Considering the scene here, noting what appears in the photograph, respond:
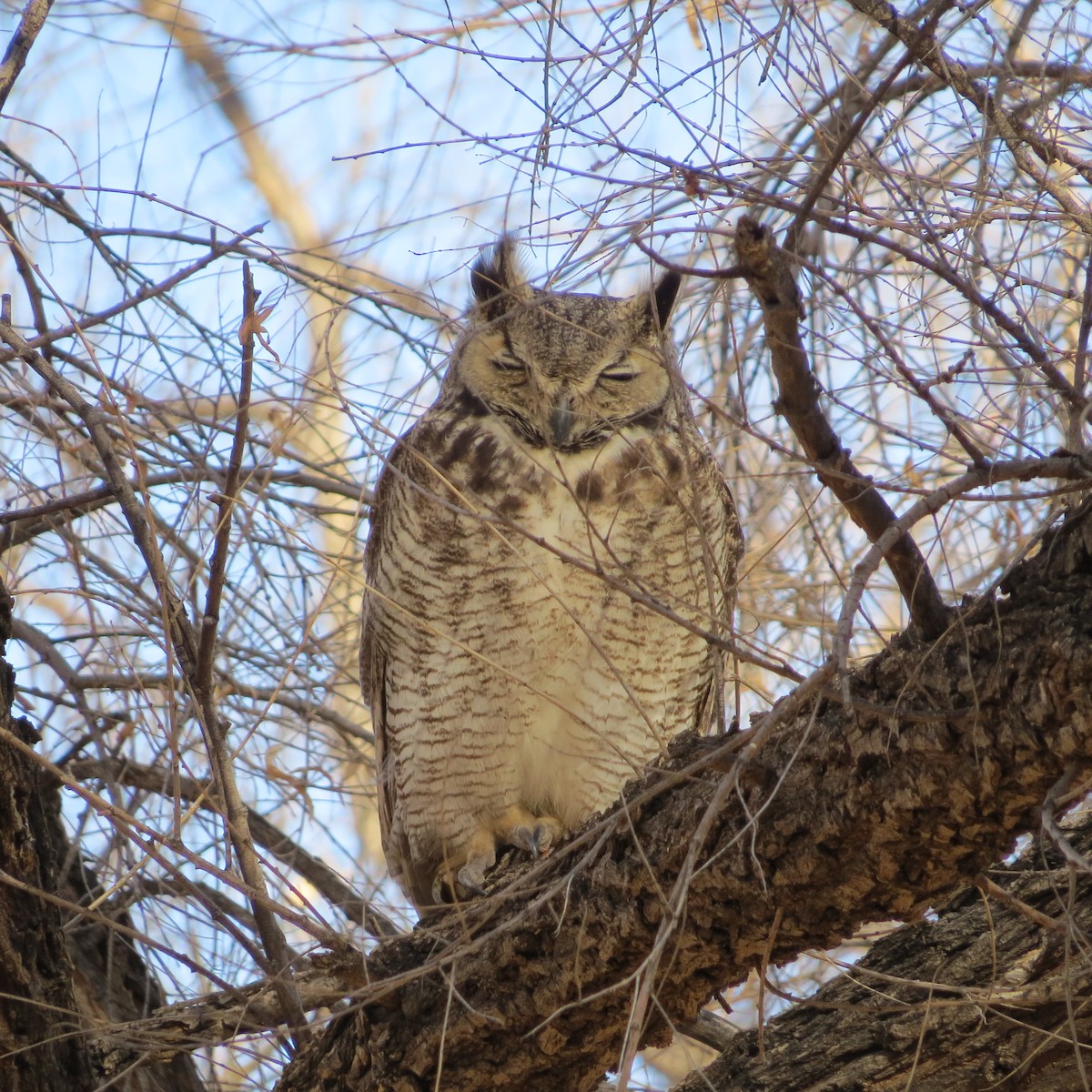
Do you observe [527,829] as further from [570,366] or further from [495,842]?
[570,366]

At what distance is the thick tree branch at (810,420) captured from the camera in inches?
57.8

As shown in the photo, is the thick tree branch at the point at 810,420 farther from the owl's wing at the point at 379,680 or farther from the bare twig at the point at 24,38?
the owl's wing at the point at 379,680

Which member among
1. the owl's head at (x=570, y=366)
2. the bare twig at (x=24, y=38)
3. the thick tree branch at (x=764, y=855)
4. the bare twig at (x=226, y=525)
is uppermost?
the bare twig at (x=24, y=38)

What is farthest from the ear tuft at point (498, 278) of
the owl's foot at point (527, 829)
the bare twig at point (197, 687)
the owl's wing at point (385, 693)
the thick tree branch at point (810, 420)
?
the owl's foot at point (527, 829)

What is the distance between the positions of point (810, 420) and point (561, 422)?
154cm

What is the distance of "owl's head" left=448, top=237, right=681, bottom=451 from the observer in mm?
3094

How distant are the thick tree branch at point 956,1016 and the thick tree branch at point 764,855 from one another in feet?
0.68

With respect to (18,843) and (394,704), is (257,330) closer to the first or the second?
(18,843)

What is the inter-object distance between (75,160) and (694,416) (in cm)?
131

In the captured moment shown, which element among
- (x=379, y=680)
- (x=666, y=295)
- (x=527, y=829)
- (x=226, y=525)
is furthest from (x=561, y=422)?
(x=226, y=525)

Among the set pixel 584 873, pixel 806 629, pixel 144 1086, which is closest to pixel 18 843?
pixel 144 1086

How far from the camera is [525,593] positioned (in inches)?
114

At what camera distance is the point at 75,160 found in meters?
2.58

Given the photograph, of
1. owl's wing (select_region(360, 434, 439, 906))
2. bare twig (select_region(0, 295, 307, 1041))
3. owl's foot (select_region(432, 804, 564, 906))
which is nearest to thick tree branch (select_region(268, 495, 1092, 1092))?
bare twig (select_region(0, 295, 307, 1041))
